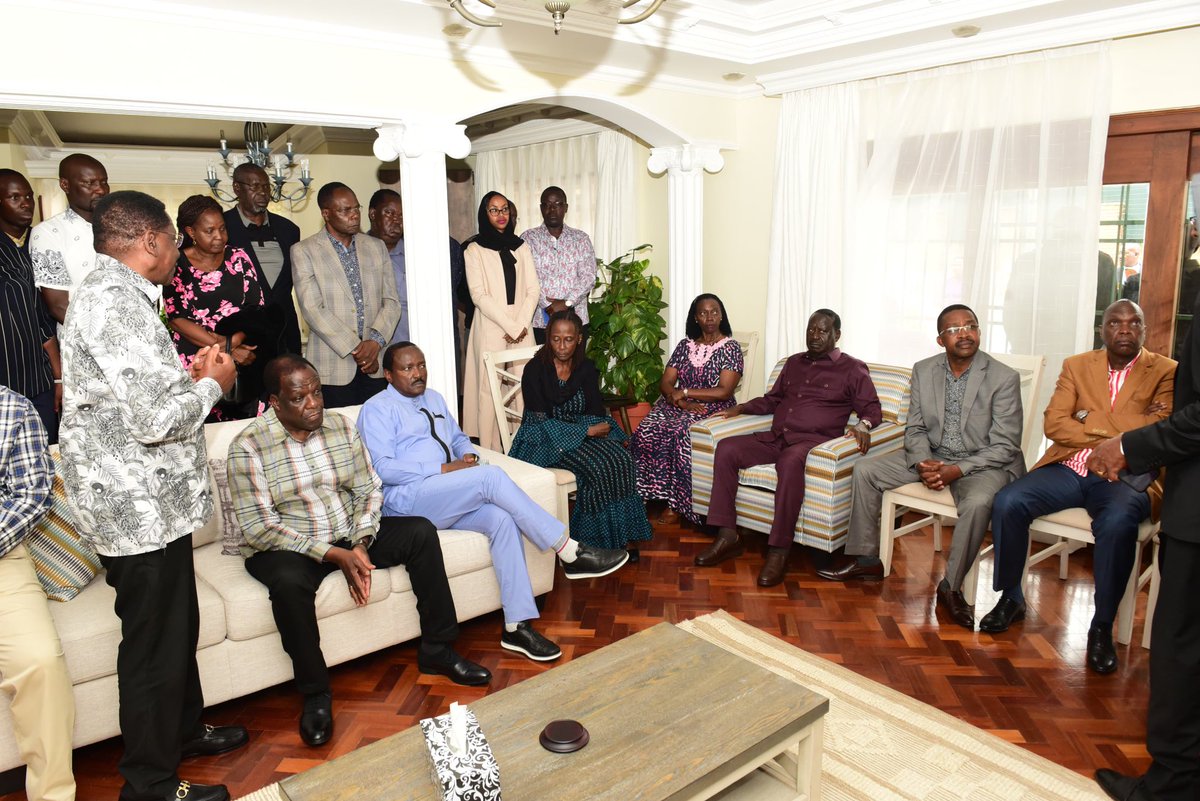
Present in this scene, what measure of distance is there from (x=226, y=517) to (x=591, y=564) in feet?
4.96

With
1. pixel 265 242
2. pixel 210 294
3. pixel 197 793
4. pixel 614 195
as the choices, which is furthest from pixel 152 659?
pixel 614 195

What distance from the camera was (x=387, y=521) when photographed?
121 inches

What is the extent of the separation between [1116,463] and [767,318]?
3247 millimetres

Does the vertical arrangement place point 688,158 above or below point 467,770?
above

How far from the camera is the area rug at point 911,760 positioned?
91.8 inches

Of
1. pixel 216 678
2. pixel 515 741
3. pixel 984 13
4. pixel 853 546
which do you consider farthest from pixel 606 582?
pixel 984 13

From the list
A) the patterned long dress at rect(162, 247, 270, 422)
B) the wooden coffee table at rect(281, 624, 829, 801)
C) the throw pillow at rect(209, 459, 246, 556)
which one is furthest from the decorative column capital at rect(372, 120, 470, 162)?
the wooden coffee table at rect(281, 624, 829, 801)

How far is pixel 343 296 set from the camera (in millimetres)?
4125

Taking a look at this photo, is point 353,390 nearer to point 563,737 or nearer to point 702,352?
point 702,352

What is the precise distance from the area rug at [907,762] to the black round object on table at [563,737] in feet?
1.47

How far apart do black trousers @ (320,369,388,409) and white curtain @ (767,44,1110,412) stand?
2609 millimetres

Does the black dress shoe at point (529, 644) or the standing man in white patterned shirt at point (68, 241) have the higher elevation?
the standing man in white patterned shirt at point (68, 241)

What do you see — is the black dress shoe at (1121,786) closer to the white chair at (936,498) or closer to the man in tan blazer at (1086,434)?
the man in tan blazer at (1086,434)

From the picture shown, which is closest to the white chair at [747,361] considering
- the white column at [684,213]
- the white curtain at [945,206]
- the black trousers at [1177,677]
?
the white curtain at [945,206]
